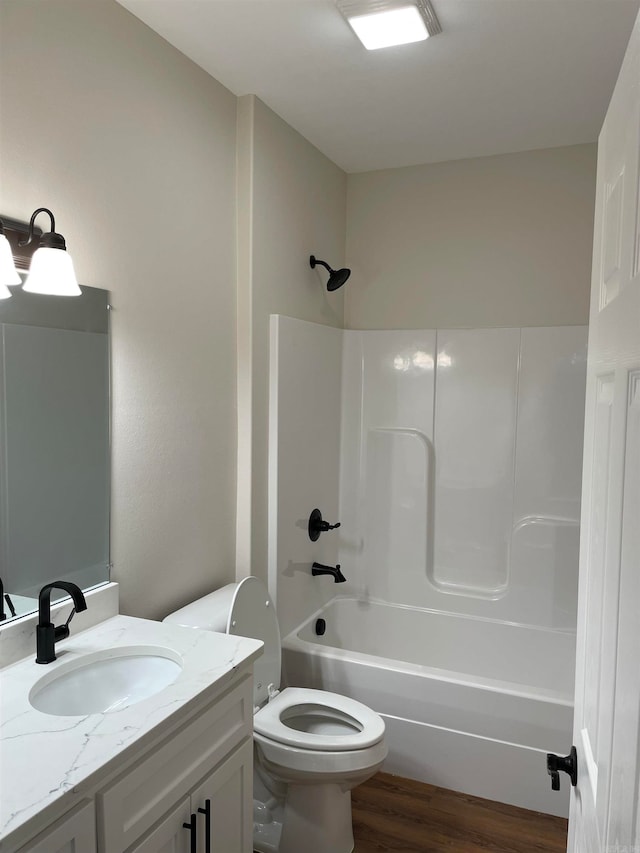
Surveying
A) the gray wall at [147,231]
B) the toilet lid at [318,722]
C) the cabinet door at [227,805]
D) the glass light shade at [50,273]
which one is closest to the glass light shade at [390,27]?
the gray wall at [147,231]

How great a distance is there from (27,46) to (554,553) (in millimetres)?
2764

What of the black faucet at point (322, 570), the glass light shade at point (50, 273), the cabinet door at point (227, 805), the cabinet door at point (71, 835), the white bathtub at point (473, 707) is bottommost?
the white bathtub at point (473, 707)

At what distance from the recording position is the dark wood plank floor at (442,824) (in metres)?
2.20

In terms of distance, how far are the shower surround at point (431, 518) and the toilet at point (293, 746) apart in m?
0.34

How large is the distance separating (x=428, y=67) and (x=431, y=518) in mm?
2002

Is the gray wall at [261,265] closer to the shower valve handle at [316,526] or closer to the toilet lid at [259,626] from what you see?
the toilet lid at [259,626]

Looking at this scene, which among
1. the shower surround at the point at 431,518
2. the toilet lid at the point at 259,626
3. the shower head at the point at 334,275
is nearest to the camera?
the toilet lid at the point at 259,626

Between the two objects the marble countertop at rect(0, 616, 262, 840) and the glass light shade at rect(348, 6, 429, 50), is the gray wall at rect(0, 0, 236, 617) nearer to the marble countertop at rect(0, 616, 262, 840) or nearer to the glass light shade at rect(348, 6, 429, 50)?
the marble countertop at rect(0, 616, 262, 840)

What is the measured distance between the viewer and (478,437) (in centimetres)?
309

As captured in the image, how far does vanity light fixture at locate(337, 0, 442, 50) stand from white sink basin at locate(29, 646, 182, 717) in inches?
72.4

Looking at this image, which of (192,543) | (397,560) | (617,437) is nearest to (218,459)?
(192,543)

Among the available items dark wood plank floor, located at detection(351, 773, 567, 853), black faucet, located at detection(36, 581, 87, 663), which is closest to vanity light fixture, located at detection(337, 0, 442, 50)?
black faucet, located at detection(36, 581, 87, 663)

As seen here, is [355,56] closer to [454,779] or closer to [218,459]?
[218,459]

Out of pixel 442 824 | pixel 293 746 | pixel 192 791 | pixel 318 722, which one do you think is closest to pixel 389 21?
pixel 192 791
